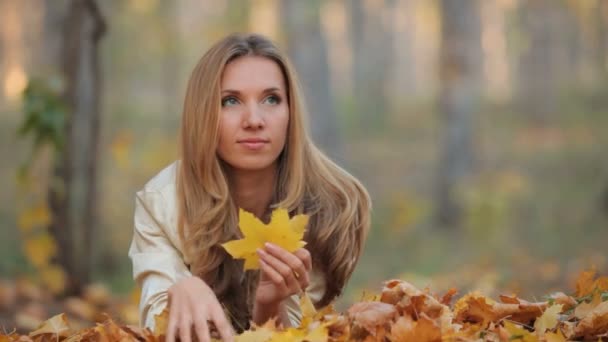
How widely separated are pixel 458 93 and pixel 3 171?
8.82m

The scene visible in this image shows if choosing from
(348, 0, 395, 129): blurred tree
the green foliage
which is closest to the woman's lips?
the green foliage

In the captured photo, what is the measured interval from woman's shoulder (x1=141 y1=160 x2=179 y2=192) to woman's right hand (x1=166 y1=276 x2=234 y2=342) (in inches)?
23.5

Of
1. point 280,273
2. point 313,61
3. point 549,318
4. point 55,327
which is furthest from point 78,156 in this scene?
point 313,61

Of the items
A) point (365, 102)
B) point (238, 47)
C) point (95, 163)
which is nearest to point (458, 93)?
point (95, 163)

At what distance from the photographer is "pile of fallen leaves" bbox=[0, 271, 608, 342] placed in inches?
63.6

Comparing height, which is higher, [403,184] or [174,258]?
[174,258]

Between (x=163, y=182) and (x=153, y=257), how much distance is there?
0.96 ft

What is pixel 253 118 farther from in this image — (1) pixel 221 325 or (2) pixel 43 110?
(2) pixel 43 110

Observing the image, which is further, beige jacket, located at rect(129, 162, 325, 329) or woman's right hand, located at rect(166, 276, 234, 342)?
beige jacket, located at rect(129, 162, 325, 329)

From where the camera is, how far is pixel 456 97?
31.3 ft

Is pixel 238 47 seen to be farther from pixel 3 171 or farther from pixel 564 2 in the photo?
pixel 564 2

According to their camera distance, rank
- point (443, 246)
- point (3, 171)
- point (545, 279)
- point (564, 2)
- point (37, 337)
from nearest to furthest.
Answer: point (37, 337)
point (545, 279)
point (443, 246)
point (3, 171)
point (564, 2)

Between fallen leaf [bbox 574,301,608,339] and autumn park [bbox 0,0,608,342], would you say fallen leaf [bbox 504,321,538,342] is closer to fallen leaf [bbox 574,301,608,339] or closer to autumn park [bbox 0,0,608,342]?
autumn park [bbox 0,0,608,342]

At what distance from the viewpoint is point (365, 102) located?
23359mm
